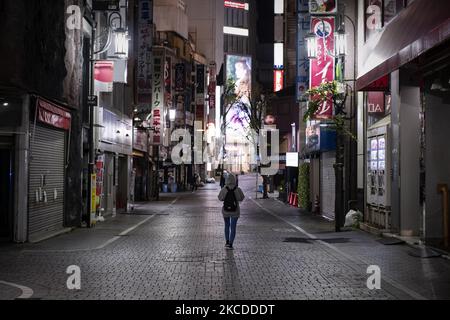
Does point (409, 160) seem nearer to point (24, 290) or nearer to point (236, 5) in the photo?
point (24, 290)

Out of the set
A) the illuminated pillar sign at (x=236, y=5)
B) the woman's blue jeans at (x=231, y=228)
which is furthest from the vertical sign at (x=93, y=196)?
the illuminated pillar sign at (x=236, y=5)

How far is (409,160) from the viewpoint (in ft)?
58.5

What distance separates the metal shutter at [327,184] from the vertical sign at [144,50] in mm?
12073

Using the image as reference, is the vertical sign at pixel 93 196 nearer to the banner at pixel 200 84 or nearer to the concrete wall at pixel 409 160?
the concrete wall at pixel 409 160

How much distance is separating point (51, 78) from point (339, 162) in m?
9.56

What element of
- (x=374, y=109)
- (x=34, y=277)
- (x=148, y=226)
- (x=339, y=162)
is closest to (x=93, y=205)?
(x=148, y=226)

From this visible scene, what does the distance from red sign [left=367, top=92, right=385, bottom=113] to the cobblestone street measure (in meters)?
4.04

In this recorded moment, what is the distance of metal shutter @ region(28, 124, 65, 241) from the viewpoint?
17312 millimetres

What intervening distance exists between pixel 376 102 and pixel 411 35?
22.0ft

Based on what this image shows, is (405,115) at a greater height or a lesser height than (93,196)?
greater

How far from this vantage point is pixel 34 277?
445 inches

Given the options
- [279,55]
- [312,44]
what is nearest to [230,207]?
[312,44]

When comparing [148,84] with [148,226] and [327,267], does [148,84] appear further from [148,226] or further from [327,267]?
[327,267]

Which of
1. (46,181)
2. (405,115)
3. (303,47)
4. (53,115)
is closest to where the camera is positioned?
(405,115)
